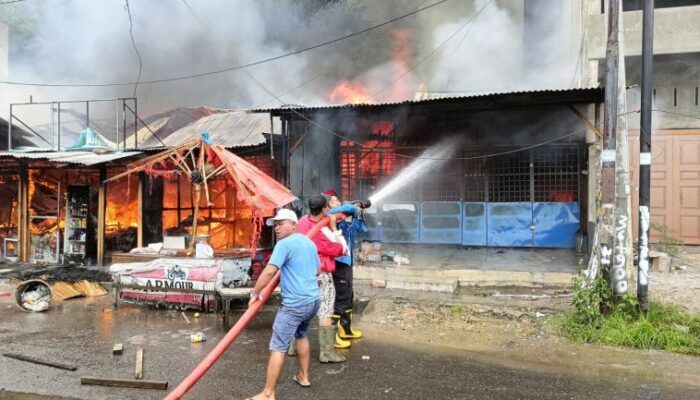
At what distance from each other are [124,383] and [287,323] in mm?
1871

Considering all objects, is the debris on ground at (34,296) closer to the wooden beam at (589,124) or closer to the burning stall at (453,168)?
the burning stall at (453,168)

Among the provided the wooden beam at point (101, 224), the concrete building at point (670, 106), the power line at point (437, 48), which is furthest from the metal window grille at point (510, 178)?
the power line at point (437, 48)

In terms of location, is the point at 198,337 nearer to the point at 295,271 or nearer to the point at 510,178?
the point at 295,271

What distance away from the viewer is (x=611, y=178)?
635cm

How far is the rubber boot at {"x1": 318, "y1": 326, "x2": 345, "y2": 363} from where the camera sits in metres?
5.42

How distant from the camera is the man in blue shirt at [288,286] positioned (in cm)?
424

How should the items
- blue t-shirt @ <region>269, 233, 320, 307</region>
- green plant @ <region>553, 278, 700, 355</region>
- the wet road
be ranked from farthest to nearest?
green plant @ <region>553, 278, 700, 355</region> → the wet road → blue t-shirt @ <region>269, 233, 320, 307</region>

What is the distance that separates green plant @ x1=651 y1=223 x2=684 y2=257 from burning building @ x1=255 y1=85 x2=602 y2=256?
5.88 feet

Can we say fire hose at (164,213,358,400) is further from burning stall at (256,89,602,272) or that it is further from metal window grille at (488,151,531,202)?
metal window grille at (488,151,531,202)

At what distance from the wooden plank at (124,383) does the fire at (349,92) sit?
18542 millimetres

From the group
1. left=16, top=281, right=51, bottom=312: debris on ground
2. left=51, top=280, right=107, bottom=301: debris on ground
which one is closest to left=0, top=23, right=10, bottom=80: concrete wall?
left=51, top=280, right=107, bottom=301: debris on ground

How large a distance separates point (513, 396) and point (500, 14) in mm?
20077

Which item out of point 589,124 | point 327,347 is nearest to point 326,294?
point 327,347

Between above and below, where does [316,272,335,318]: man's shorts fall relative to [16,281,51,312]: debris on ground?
above
